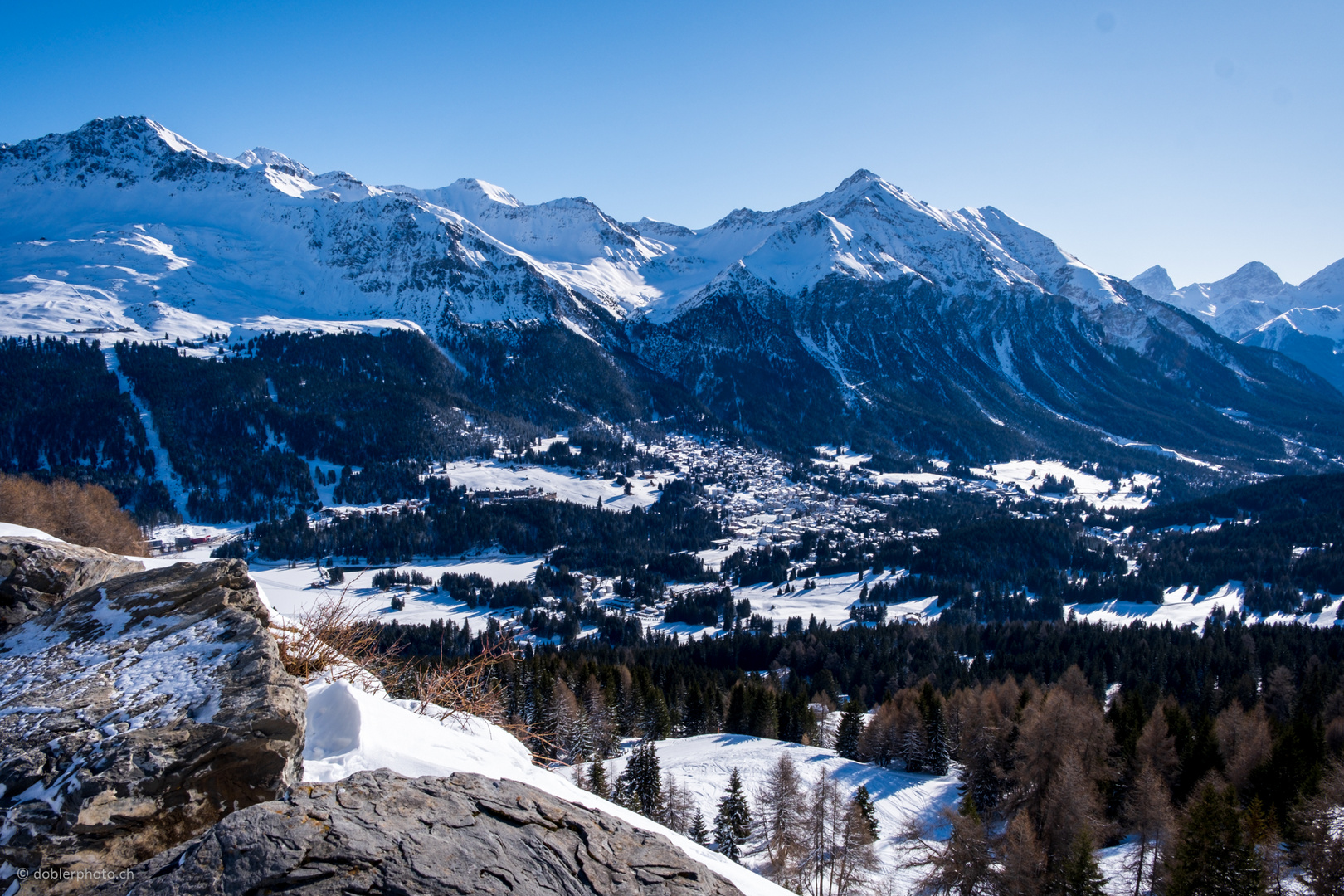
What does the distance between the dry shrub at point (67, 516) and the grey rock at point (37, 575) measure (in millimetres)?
38119

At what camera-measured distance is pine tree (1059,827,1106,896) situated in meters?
26.7

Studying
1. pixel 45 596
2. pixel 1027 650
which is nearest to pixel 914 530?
pixel 1027 650

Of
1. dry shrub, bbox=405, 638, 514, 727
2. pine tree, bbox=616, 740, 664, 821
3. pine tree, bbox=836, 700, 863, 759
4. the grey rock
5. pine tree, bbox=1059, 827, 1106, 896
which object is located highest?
the grey rock

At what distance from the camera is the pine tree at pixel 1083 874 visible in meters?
26.7

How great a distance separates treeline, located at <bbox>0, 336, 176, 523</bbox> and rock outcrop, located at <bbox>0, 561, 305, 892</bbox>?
575 feet

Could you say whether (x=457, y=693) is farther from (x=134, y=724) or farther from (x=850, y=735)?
(x=850, y=735)

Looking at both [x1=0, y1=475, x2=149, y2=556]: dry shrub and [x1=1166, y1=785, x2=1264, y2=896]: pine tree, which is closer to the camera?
[x1=1166, y1=785, x2=1264, y2=896]: pine tree

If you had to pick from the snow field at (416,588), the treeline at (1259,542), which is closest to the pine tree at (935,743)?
the snow field at (416,588)

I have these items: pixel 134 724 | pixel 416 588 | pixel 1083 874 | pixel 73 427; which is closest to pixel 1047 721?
pixel 1083 874

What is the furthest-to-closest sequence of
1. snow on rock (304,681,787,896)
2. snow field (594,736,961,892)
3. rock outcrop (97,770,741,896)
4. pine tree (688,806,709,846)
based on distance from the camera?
1. snow field (594,736,961,892)
2. pine tree (688,806,709,846)
3. snow on rock (304,681,787,896)
4. rock outcrop (97,770,741,896)

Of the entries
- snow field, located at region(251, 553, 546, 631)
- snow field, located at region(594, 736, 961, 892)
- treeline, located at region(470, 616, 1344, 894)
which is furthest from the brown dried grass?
snow field, located at region(251, 553, 546, 631)

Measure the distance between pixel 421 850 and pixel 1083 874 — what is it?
105ft

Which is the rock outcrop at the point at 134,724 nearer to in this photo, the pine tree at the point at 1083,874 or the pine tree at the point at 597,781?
the pine tree at the point at 1083,874

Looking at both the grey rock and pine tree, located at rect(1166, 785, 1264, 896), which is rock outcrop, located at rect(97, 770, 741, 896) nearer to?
the grey rock
